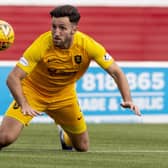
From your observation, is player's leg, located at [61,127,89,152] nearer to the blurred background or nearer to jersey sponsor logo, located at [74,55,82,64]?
jersey sponsor logo, located at [74,55,82,64]

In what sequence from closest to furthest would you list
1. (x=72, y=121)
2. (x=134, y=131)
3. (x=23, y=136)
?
1. (x=72, y=121)
2. (x=23, y=136)
3. (x=134, y=131)

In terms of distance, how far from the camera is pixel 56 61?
11898 millimetres

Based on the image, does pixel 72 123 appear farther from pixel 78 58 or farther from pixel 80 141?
pixel 78 58

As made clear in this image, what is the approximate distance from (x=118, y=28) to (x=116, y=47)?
0.43 metres

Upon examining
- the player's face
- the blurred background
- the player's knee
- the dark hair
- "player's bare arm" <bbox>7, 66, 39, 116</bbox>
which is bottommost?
the blurred background

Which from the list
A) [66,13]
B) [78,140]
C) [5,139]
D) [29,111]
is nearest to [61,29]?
[66,13]

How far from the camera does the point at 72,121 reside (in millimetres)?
12672

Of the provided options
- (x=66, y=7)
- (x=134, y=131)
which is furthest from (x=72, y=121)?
(x=134, y=131)

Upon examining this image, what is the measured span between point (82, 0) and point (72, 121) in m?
8.62

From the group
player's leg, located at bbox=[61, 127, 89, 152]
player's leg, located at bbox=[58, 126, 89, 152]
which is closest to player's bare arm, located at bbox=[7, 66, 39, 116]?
player's leg, located at bbox=[58, 126, 89, 152]

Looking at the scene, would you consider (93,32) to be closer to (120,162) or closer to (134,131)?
(134,131)

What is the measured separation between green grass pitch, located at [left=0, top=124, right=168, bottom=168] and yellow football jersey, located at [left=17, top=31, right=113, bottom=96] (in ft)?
2.98

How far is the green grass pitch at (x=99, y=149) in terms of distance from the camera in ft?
35.2

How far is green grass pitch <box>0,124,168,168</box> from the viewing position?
10.7 meters
